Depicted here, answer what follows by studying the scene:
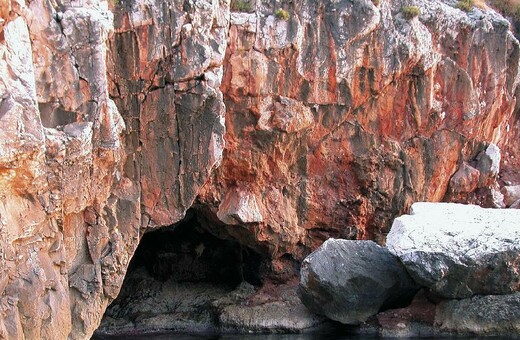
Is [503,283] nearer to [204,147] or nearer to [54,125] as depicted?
[204,147]

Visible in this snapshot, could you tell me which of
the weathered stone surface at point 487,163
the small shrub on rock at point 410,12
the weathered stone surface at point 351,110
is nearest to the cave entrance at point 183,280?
the weathered stone surface at point 351,110

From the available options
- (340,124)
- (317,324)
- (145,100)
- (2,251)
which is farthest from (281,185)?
(2,251)

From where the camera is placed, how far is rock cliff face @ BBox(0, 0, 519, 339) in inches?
472

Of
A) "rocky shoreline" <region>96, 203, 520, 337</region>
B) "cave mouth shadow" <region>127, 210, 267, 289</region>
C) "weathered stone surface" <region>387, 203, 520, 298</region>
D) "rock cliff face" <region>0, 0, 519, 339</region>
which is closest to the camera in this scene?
"rock cliff face" <region>0, 0, 519, 339</region>

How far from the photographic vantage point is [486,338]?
17281 mm

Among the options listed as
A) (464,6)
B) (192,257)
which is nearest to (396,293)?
(192,257)

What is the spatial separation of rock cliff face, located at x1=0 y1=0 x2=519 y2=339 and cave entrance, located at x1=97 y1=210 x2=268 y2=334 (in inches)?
63.0

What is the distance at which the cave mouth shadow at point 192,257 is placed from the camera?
2284cm

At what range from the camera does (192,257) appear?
23297mm

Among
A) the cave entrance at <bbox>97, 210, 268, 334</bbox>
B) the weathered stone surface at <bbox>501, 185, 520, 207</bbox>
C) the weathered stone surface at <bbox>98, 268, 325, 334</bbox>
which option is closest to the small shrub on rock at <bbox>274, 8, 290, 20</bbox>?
the cave entrance at <bbox>97, 210, 268, 334</bbox>

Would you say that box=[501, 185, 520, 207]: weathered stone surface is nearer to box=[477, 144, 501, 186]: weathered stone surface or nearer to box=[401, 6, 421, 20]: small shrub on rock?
box=[477, 144, 501, 186]: weathered stone surface

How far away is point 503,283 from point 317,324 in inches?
214

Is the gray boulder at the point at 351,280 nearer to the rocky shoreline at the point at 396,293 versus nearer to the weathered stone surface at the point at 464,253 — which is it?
the rocky shoreline at the point at 396,293

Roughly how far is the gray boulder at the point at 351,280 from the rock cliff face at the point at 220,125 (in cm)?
231
